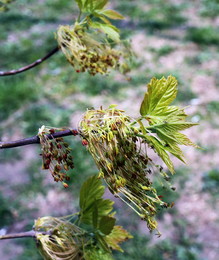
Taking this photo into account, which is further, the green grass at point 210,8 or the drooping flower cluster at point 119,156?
the green grass at point 210,8

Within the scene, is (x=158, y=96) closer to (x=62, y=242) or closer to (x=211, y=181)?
(x=62, y=242)

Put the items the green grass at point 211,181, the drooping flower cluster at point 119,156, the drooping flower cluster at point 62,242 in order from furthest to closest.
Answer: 1. the green grass at point 211,181
2. the drooping flower cluster at point 62,242
3. the drooping flower cluster at point 119,156

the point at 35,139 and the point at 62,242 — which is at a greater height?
the point at 35,139

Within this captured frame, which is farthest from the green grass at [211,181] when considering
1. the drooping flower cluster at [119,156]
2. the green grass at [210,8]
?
the green grass at [210,8]

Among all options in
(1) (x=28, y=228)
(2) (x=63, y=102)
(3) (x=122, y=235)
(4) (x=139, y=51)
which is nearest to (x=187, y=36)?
(4) (x=139, y=51)

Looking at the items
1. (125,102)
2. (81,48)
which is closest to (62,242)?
(81,48)

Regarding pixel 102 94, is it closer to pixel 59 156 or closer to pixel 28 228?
pixel 28 228

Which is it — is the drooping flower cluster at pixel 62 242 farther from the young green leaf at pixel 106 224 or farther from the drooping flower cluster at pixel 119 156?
the drooping flower cluster at pixel 119 156

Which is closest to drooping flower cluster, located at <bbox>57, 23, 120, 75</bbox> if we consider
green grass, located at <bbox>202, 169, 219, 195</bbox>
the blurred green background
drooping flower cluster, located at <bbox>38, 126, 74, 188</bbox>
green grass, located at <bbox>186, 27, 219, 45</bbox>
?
drooping flower cluster, located at <bbox>38, 126, 74, 188</bbox>
